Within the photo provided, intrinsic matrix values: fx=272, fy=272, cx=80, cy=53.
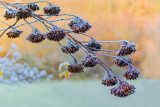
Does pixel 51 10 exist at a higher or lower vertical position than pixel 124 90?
higher

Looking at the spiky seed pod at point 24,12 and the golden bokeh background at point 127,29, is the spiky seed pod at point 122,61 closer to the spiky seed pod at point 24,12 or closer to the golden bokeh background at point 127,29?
the spiky seed pod at point 24,12

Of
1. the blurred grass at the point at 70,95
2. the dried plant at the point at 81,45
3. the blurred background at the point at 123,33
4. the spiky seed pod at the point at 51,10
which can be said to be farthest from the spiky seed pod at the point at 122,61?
the blurred background at the point at 123,33

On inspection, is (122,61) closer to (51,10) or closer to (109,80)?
(109,80)

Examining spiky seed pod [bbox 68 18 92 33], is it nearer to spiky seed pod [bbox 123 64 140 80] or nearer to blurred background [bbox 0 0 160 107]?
spiky seed pod [bbox 123 64 140 80]

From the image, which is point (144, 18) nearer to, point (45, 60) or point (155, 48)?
point (155, 48)

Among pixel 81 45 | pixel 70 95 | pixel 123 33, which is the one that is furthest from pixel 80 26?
pixel 123 33

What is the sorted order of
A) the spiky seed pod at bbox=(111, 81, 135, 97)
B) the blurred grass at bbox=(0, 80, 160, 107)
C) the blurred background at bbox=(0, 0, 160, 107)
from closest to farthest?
the spiky seed pod at bbox=(111, 81, 135, 97) < the blurred grass at bbox=(0, 80, 160, 107) < the blurred background at bbox=(0, 0, 160, 107)

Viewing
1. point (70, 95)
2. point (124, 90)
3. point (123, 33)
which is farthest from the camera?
point (123, 33)

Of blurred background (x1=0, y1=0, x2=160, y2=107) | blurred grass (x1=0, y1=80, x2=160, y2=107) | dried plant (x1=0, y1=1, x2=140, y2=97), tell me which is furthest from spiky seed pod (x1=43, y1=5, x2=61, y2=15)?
blurred background (x1=0, y1=0, x2=160, y2=107)
